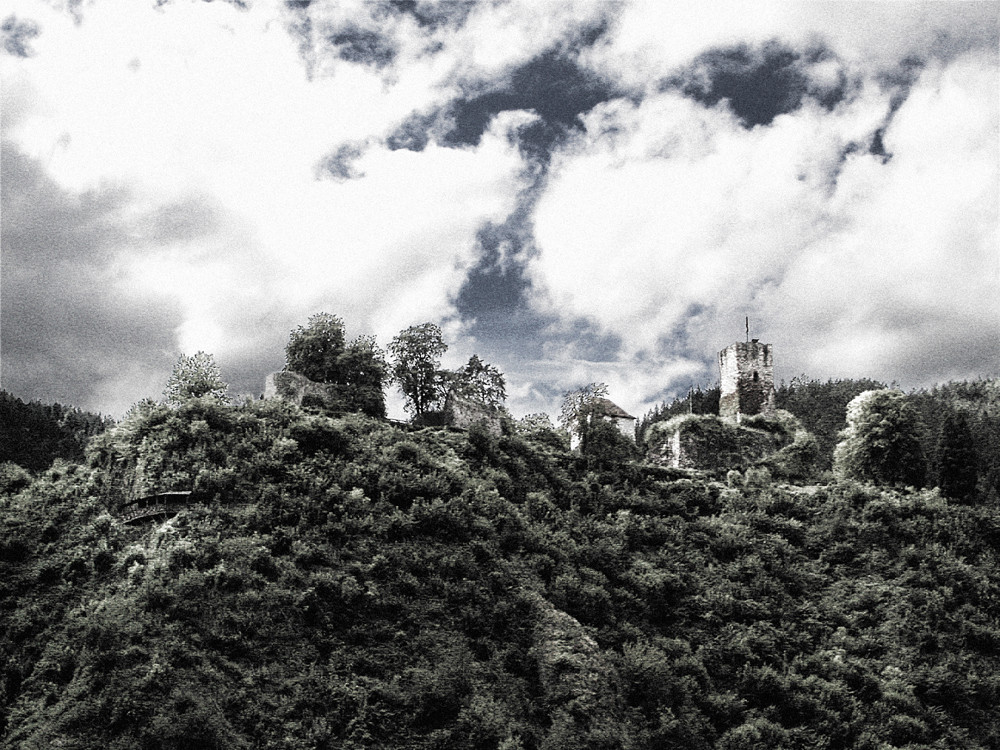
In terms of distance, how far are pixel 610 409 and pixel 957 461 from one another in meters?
24.0

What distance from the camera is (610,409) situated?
49.4 m

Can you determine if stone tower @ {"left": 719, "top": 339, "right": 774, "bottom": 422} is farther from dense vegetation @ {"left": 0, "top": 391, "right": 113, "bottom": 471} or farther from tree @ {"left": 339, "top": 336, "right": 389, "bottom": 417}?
dense vegetation @ {"left": 0, "top": 391, "right": 113, "bottom": 471}

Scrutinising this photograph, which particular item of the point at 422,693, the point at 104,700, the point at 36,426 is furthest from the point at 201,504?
the point at 36,426

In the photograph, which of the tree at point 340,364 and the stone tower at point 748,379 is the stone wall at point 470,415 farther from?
the stone tower at point 748,379

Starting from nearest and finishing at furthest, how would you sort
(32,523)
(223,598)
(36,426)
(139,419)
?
(223,598)
(32,523)
(139,419)
(36,426)

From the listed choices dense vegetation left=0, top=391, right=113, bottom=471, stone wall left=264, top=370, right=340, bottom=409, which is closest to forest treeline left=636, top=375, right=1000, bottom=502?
stone wall left=264, top=370, right=340, bottom=409

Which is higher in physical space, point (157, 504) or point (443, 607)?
point (157, 504)

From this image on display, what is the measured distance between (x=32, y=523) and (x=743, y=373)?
126 feet

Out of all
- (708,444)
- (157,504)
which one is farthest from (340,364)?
(708,444)

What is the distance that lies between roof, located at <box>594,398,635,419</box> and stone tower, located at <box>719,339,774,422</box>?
20.0ft

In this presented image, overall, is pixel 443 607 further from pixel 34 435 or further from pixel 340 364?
pixel 34 435

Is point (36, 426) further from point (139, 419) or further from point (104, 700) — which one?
point (104, 700)

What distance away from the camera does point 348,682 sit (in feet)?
63.5

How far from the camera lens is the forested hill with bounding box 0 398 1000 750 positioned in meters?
18.8
